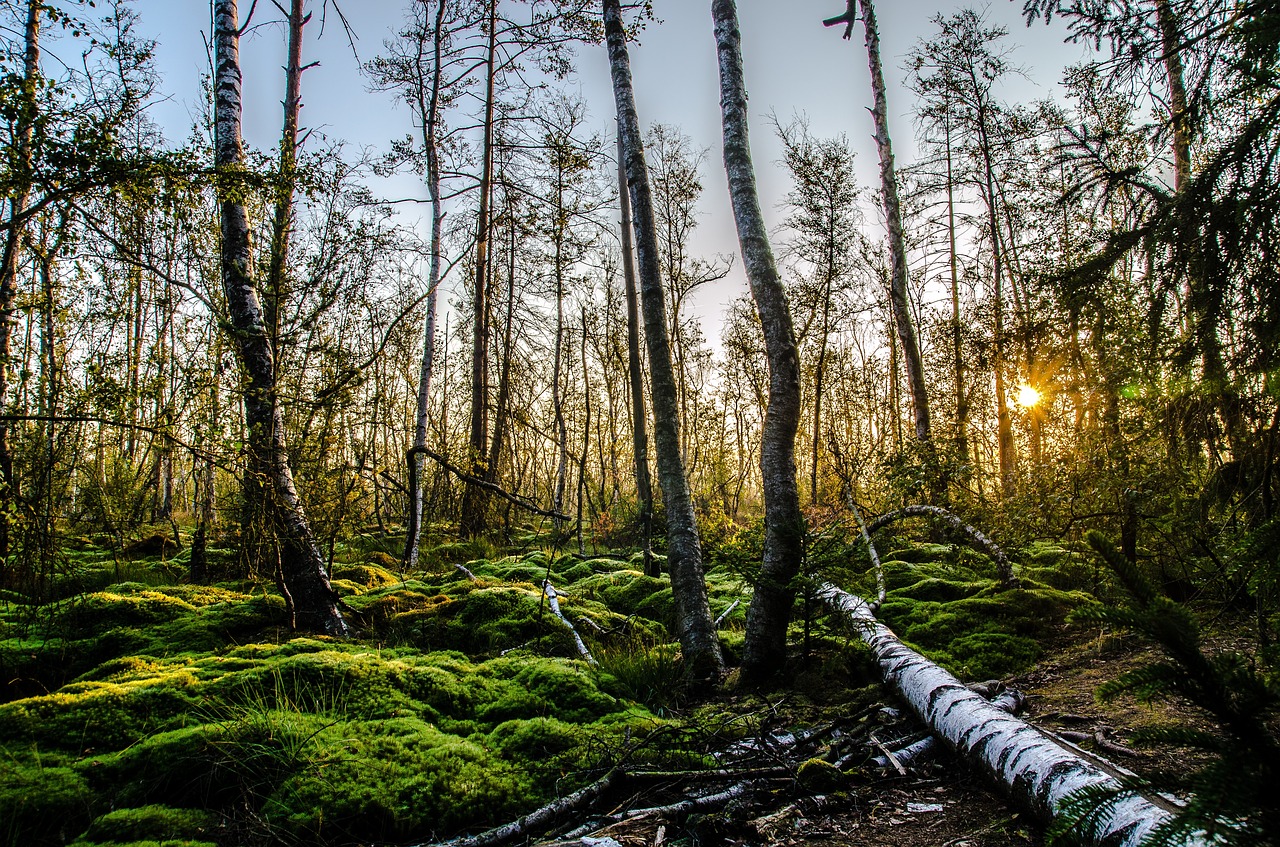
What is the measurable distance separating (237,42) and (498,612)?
605 cm

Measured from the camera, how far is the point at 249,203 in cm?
517

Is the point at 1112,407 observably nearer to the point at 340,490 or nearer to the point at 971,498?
the point at 971,498

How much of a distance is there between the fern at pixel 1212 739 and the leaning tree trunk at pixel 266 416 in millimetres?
5048

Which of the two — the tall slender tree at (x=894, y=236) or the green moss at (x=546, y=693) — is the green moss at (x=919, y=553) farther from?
the green moss at (x=546, y=693)

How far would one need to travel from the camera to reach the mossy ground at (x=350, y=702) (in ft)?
7.54

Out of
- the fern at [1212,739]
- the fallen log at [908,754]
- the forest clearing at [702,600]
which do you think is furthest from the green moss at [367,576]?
the fern at [1212,739]

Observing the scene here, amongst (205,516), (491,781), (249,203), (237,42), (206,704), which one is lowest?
(491,781)

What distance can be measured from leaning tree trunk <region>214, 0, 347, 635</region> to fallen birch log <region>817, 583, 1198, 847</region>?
4499mm

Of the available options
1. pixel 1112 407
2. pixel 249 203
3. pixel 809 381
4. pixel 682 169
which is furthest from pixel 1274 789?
pixel 809 381

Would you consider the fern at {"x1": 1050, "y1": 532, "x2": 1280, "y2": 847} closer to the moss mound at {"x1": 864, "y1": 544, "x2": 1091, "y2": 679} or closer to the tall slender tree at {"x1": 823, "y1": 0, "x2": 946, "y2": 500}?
the moss mound at {"x1": 864, "y1": 544, "x2": 1091, "y2": 679}

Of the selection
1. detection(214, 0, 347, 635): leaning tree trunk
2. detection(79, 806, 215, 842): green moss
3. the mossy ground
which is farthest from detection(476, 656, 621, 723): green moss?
detection(214, 0, 347, 635): leaning tree trunk

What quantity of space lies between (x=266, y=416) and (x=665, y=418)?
3.38 m

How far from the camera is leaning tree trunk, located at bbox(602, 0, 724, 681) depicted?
14.7ft

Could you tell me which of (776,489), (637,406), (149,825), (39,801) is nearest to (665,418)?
(776,489)
